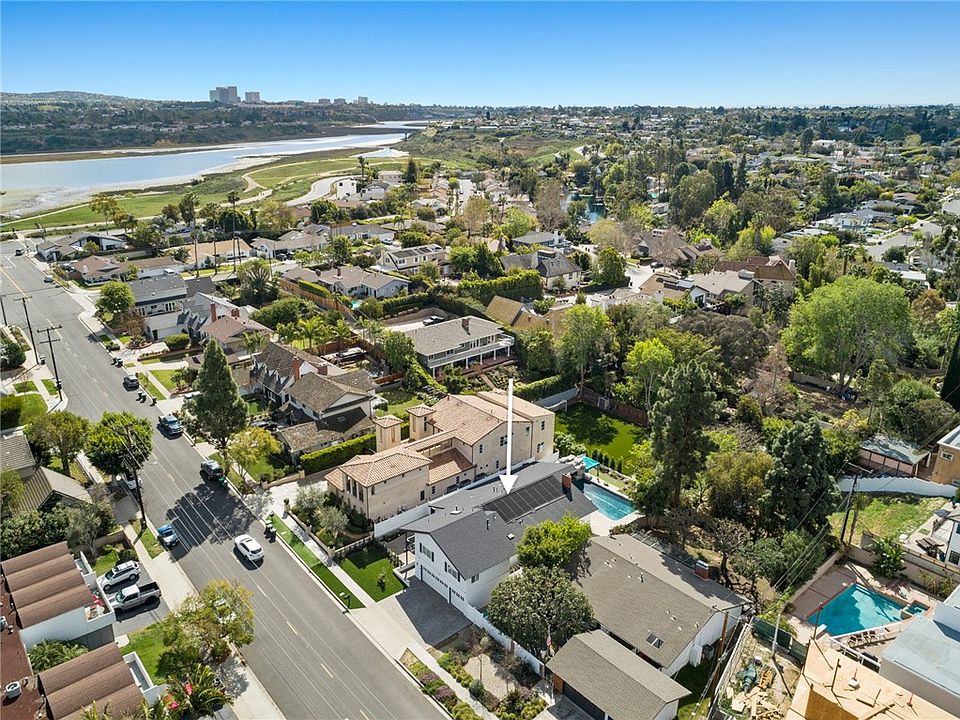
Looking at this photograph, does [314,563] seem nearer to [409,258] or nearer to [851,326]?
[851,326]

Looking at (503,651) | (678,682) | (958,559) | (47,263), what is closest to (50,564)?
(503,651)

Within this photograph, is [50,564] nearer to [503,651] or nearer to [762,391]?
[503,651]

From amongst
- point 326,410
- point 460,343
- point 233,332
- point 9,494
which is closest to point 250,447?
point 326,410

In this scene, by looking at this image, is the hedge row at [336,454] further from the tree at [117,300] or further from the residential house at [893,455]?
the tree at [117,300]

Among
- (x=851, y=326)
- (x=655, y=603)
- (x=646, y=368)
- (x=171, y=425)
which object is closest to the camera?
(x=655, y=603)

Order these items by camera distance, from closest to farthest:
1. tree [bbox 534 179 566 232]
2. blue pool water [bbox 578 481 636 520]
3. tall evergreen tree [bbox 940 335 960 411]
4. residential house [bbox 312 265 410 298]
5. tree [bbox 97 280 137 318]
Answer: blue pool water [bbox 578 481 636 520] < tall evergreen tree [bbox 940 335 960 411] < tree [bbox 97 280 137 318] < residential house [bbox 312 265 410 298] < tree [bbox 534 179 566 232]

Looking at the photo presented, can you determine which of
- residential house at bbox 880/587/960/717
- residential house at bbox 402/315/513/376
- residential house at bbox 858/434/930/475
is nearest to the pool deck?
residential house at bbox 880/587/960/717

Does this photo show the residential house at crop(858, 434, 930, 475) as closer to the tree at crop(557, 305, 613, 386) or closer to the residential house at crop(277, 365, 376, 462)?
the tree at crop(557, 305, 613, 386)
